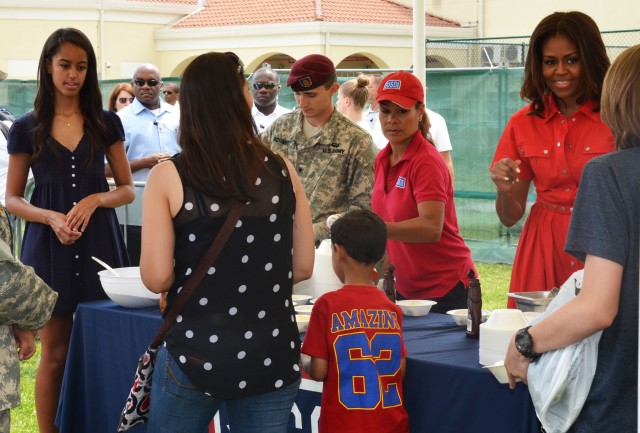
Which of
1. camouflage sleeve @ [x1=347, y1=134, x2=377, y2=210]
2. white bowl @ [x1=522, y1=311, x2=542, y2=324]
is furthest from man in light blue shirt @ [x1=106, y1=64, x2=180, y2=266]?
white bowl @ [x1=522, y1=311, x2=542, y2=324]

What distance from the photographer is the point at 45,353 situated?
3.97m

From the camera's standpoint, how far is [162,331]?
8.36ft

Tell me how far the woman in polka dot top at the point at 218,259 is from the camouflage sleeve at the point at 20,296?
0.33m

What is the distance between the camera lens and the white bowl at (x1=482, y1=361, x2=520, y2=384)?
2594 millimetres

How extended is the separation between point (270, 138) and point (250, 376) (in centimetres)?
201

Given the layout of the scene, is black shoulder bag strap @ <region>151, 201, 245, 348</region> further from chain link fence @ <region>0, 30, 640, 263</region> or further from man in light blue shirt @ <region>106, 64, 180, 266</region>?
chain link fence @ <region>0, 30, 640, 263</region>

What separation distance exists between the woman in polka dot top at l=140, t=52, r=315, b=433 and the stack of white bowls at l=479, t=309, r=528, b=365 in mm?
564

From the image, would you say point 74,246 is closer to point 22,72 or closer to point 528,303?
point 528,303

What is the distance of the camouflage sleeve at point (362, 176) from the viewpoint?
13.3 feet

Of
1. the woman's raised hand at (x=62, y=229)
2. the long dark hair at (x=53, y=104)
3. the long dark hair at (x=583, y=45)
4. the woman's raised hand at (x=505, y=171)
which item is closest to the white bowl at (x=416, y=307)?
the woman's raised hand at (x=505, y=171)

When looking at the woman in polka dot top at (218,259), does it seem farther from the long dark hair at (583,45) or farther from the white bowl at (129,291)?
the long dark hair at (583,45)

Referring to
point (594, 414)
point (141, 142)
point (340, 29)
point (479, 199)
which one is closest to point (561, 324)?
point (594, 414)

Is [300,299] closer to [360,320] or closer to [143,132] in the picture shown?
[360,320]

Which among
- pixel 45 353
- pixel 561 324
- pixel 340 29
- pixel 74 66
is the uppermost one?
pixel 340 29
